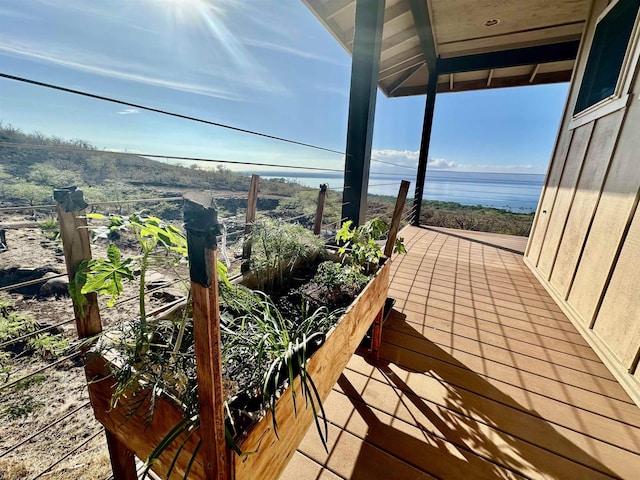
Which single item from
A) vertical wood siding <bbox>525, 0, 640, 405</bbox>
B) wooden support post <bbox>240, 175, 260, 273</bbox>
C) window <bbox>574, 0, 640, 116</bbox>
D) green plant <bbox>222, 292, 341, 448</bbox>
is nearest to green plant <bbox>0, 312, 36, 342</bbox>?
wooden support post <bbox>240, 175, 260, 273</bbox>

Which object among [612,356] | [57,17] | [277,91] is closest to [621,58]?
[612,356]

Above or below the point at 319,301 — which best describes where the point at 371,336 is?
below

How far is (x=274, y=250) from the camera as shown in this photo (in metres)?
1.34

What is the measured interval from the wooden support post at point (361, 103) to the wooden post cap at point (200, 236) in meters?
1.70

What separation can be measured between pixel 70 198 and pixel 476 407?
1.71 meters

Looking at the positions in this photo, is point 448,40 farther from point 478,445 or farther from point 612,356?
point 478,445

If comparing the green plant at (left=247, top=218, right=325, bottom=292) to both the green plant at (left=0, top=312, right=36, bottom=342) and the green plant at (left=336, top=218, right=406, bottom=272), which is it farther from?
the green plant at (left=0, top=312, right=36, bottom=342)

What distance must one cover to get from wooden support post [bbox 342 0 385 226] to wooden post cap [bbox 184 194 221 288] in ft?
5.59

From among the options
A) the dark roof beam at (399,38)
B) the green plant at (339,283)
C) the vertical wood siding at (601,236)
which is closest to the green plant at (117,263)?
the green plant at (339,283)

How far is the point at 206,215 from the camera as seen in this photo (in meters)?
0.39

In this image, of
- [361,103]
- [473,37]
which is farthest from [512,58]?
[361,103]

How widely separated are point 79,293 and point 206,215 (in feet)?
1.58

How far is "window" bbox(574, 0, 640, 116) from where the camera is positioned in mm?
1864

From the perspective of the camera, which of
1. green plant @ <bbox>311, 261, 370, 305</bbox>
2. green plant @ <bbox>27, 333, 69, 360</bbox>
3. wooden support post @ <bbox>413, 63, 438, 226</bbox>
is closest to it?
green plant @ <bbox>27, 333, 69, 360</bbox>
